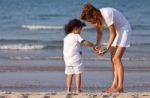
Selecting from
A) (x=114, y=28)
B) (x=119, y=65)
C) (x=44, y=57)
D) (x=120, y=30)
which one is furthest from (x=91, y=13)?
(x=44, y=57)

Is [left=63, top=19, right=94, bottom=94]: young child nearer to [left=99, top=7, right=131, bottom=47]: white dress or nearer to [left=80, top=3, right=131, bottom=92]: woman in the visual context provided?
[left=80, top=3, right=131, bottom=92]: woman

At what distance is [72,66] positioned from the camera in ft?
32.3

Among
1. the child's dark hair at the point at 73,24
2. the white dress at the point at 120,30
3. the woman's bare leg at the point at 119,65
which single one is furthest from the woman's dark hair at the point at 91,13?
the woman's bare leg at the point at 119,65

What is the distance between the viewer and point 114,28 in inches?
374

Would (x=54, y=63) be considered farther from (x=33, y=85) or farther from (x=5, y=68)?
(x=33, y=85)

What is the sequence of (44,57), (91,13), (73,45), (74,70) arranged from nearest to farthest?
(91,13), (73,45), (74,70), (44,57)

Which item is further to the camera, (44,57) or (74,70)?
(44,57)

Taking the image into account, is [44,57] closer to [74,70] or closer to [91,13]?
[74,70]

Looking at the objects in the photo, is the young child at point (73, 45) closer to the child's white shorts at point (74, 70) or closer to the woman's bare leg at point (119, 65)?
the child's white shorts at point (74, 70)

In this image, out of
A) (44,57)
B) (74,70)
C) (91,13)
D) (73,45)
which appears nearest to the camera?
(91,13)

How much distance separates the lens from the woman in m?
9.41

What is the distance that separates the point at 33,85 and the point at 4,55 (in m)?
6.12

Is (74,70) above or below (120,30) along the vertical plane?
below

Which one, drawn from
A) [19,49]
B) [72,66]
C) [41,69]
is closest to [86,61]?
[41,69]
